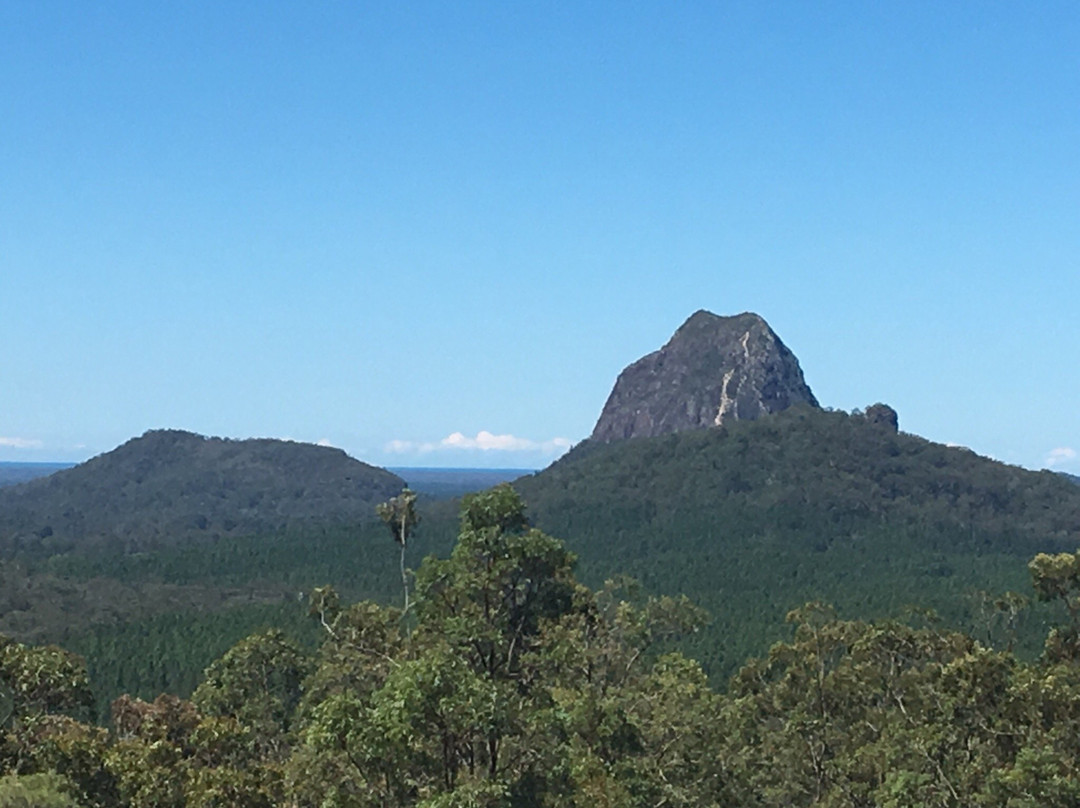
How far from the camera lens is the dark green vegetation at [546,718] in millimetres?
19531

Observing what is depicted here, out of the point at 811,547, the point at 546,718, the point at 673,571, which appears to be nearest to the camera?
the point at 546,718

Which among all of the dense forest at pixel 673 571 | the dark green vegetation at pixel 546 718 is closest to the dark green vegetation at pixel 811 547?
the dense forest at pixel 673 571

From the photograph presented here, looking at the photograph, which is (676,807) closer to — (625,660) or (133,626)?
(625,660)

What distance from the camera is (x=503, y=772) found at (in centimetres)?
2078

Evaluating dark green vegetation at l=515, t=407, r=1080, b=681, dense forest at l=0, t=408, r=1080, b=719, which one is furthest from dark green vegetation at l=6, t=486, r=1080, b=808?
dark green vegetation at l=515, t=407, r=1080, b=681

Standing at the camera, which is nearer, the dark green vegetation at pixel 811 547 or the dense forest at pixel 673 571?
the dense forest at pixel 673 571

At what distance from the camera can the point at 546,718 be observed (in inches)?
861

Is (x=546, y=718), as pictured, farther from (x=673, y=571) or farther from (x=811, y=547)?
(x=811, y=547)

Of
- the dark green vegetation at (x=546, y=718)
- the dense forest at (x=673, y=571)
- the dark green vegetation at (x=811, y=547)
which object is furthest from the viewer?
the dark green vegetation at (x=811, y=547)

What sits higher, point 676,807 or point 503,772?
point 503,772

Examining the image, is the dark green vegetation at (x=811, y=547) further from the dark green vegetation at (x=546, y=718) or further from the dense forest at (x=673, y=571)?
the dark green vegetation at (x=546, y=718)

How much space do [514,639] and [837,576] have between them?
120m

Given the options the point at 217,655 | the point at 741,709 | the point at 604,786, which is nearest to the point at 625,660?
the point at 741,709

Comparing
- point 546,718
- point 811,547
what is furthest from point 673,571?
point 546,718
